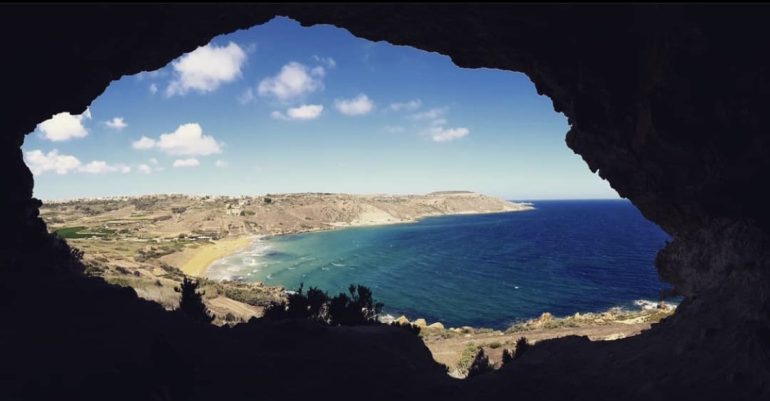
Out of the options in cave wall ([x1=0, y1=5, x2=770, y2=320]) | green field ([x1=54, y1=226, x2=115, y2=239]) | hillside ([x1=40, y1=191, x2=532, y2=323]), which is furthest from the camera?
green field ([x1=54, y1=226, x2=115, y2=239])

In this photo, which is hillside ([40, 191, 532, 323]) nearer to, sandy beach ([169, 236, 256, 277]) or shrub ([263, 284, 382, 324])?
sandy beach ([169, 236, 256, 277])

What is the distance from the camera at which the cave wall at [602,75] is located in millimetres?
12844

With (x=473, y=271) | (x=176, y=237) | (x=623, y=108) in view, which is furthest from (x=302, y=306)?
(x=176, y=237)

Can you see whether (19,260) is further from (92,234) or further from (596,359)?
(92,234)

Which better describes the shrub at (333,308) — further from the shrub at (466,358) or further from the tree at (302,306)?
the shrub at (466,358)

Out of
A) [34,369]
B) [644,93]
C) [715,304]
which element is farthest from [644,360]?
[34,369]

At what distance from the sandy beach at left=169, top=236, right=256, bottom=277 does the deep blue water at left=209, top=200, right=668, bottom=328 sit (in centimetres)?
348

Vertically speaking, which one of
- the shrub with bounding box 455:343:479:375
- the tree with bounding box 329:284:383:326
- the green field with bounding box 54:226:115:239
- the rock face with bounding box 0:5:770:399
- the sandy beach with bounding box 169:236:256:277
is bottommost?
the sandy beach with bounding box 169:236:256:277

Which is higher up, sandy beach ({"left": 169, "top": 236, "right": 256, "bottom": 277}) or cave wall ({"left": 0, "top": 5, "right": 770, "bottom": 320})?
cave wall ({"left": 0, "top": 5, "right": 770, "bottom": 320})

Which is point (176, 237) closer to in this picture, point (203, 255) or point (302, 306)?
point (203, 255)

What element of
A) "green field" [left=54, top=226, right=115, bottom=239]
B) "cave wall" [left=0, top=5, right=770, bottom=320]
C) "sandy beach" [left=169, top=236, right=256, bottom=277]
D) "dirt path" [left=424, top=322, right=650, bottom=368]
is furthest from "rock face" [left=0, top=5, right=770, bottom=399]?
"green field" [left=54, top=226, right=115, bottom=239]

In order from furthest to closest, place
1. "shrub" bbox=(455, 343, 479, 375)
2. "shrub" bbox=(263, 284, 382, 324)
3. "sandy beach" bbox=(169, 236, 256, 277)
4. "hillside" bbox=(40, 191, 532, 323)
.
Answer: "sandy beach" bbox=(169, 236, 256, 277)
"hillside" bbox=(40, 191, 532, 323)
"shrub" bbox=(263, 284, 382, 324)
"shrub" bbox=(455, 343, 479, 375)

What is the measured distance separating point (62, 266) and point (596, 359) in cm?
2658

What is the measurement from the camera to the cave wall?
12.8 meters
